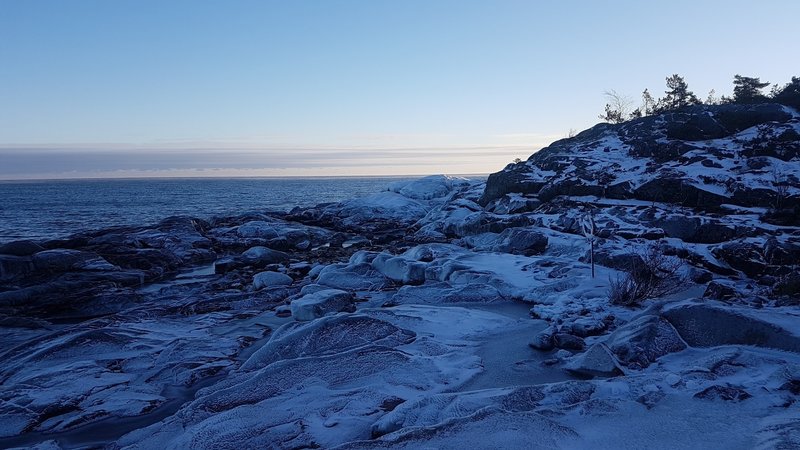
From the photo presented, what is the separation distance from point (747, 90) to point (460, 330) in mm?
30854

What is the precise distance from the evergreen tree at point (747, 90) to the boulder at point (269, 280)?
98.1 feet

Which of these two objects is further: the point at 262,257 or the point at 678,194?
the point at 678,194

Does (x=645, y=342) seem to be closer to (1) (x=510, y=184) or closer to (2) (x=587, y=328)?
(2) (x=587, y=328)

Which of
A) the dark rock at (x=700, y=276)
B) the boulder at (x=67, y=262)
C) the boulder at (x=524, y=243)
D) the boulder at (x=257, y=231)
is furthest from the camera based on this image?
the boulder at (x=257, y=231)

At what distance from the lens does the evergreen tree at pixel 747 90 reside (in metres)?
28.9

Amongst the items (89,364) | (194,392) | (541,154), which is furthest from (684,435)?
(541,154)

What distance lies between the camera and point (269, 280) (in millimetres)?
15367

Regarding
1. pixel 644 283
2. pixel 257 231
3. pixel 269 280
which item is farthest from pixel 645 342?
pixel 257 231

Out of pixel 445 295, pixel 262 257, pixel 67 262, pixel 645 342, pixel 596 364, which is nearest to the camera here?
pixel 596 364

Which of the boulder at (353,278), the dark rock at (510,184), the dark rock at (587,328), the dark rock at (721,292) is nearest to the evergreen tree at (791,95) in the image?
the dark rock at (510,184)

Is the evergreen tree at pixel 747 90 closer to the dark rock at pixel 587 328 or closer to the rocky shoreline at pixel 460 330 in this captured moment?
the rocky shoreline at pixel 460 330

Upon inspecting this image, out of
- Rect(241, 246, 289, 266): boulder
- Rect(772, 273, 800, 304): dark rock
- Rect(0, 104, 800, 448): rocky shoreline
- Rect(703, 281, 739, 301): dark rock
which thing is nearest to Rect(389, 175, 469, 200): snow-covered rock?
Rect(0, 104, 800, 448): rocky shoreline

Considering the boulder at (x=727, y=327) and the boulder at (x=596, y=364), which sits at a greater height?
the boulder at (x=727, y=327)

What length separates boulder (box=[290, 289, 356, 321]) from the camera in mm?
11438
